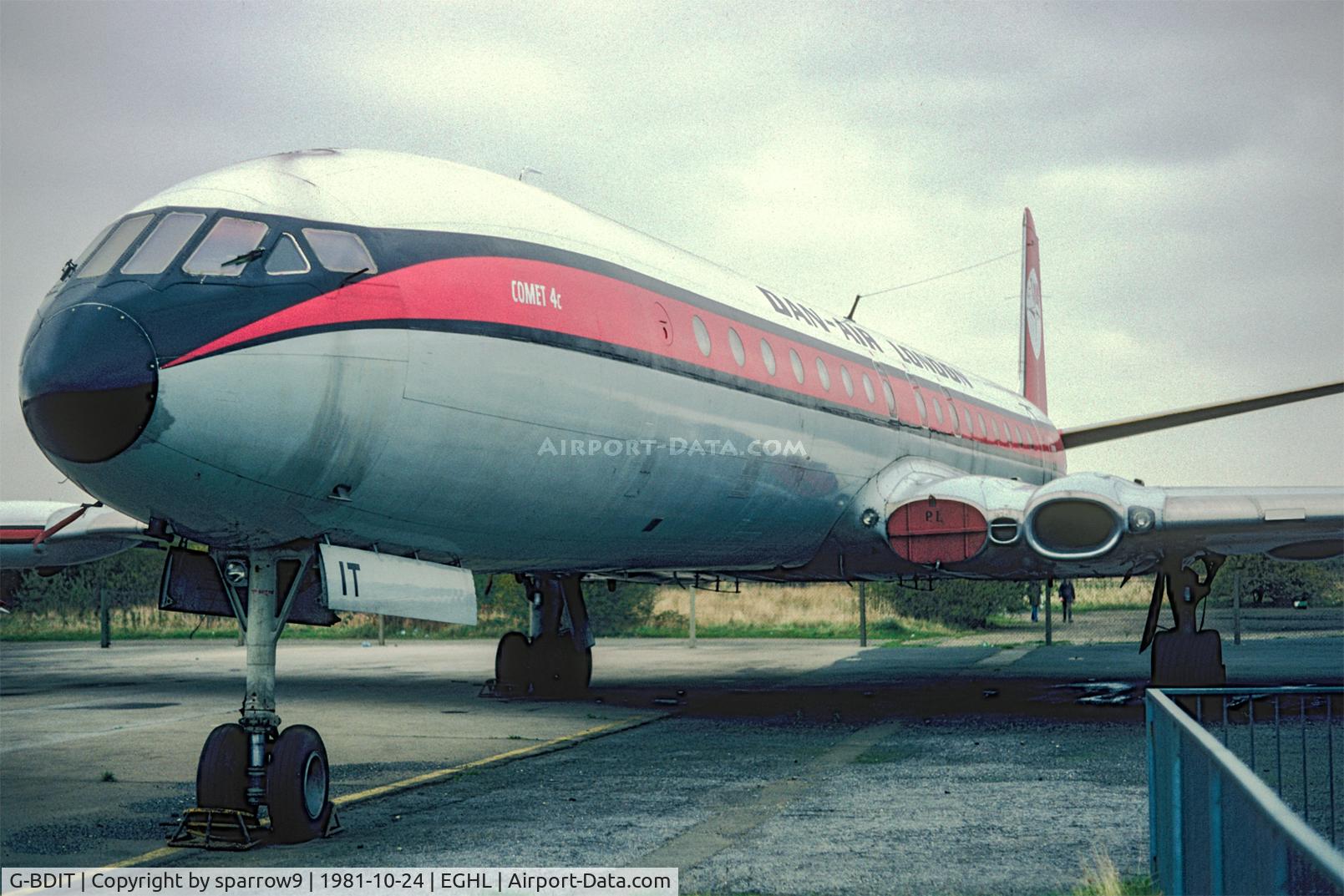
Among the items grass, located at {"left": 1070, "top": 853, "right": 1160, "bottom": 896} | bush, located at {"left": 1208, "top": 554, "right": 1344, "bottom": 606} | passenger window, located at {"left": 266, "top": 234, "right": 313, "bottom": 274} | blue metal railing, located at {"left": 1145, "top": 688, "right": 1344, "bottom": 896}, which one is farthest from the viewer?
bush, located at {"left": 1208, "top": 554, "right": 1344, "bottom": 606}

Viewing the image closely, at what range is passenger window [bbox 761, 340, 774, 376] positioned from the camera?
12.0 meters

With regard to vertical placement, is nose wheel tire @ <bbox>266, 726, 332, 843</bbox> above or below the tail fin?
below

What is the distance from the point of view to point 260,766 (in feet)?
24.8

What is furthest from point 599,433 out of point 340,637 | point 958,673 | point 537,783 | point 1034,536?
point 340,637

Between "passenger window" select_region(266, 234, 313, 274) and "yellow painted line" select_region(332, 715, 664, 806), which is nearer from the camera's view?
"passenger window" select_region(266, 234, 313, 274)

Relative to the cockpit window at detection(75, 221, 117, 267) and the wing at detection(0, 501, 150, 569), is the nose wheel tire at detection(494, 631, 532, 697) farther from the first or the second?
the cockpit window at detection(75, 221, 117, 267)

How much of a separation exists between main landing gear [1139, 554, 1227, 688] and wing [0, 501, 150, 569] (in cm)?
1074

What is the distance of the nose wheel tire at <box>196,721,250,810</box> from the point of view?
748 centimetres

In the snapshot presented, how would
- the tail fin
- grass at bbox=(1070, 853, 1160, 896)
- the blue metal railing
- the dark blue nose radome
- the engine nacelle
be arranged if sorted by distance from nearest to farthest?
the blue metal railing → grass at bbox=(1070, 853, 1160, 896) → the dark blue nose radome → the engine nacelle → the tail fin

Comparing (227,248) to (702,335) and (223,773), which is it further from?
(702,335)

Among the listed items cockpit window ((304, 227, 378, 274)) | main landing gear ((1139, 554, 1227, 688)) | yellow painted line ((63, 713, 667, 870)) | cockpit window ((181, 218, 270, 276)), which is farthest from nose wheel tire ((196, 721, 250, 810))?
main landing gear ((1139, 554, 1227, 688))

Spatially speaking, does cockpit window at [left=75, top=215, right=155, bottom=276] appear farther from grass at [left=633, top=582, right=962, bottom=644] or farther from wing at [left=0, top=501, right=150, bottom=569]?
grass at [left=633, top=582, right=962, bottom=644]

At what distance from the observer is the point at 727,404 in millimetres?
11000

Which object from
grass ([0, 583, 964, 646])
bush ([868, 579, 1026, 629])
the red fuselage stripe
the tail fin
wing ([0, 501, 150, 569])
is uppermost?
the tail fin
